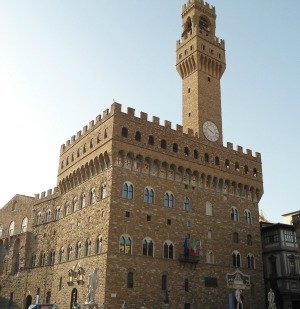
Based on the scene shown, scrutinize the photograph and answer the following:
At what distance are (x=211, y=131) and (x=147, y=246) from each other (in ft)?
50.6

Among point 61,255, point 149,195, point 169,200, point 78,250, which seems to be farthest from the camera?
point 61,255

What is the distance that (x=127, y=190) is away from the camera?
37750 millimetres

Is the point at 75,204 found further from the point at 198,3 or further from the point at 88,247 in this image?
the point at 198,3

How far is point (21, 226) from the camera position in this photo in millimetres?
52500

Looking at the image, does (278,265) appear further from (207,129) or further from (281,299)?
(207,129)

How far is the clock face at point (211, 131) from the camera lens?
4522 centimetres

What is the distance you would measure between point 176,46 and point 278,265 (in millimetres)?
28271

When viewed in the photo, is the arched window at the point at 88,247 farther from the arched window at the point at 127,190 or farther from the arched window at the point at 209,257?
the arched window at the point at 209,257

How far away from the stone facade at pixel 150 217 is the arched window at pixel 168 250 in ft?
0.37

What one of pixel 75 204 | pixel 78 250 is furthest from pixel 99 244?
pixel 75 204

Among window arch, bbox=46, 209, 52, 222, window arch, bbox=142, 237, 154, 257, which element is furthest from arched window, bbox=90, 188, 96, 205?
window arch, bbox=46, 209, 52, 222

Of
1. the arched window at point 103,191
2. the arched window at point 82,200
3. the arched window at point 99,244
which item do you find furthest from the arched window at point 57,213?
the arched window at point 99,244

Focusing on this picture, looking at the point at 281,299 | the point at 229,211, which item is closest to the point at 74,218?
the point at 229,211

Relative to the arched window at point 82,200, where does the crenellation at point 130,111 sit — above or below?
above
